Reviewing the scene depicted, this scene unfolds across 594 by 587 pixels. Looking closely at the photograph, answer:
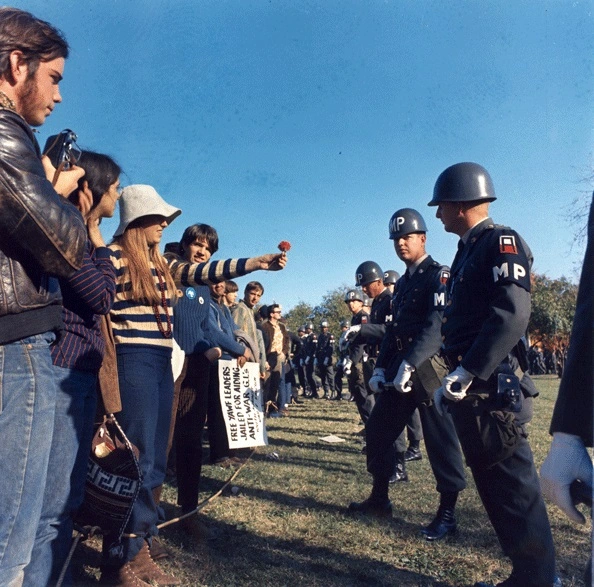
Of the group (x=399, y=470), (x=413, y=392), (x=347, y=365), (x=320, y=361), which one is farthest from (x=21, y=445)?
(x=320, y=361)

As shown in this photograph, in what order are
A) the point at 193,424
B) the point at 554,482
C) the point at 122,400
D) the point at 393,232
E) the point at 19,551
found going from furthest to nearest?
the point at 393,232 < the point at 193,424 < the point at 122,400 < the point at 19,551 < the point at 554,482

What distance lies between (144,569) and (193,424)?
46.6 inches

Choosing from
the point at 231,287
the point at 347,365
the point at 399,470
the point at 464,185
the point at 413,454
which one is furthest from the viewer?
the point at 231,287

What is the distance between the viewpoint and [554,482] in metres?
1.24

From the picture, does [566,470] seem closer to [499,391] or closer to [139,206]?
[499,391]

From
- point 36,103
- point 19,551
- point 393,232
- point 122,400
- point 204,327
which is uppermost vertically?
point 393,232

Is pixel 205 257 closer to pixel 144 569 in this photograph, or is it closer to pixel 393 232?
pixel 393 232

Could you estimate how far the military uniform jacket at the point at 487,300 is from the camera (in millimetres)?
2848

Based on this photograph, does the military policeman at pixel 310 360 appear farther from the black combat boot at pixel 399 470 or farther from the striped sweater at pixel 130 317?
the striped sweater at pixel 130 317

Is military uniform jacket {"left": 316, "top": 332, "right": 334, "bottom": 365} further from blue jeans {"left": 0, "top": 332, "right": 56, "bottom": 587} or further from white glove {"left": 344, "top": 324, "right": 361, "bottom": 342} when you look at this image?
blue jeans {"left": 0, "top": 332, "right": 56, "bottom": 587}

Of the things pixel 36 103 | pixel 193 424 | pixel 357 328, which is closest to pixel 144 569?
pixel 193 424

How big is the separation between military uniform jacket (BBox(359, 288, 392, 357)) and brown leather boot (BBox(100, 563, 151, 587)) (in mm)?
3444

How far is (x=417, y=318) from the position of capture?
4.75 metres

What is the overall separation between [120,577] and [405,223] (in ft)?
11.8
